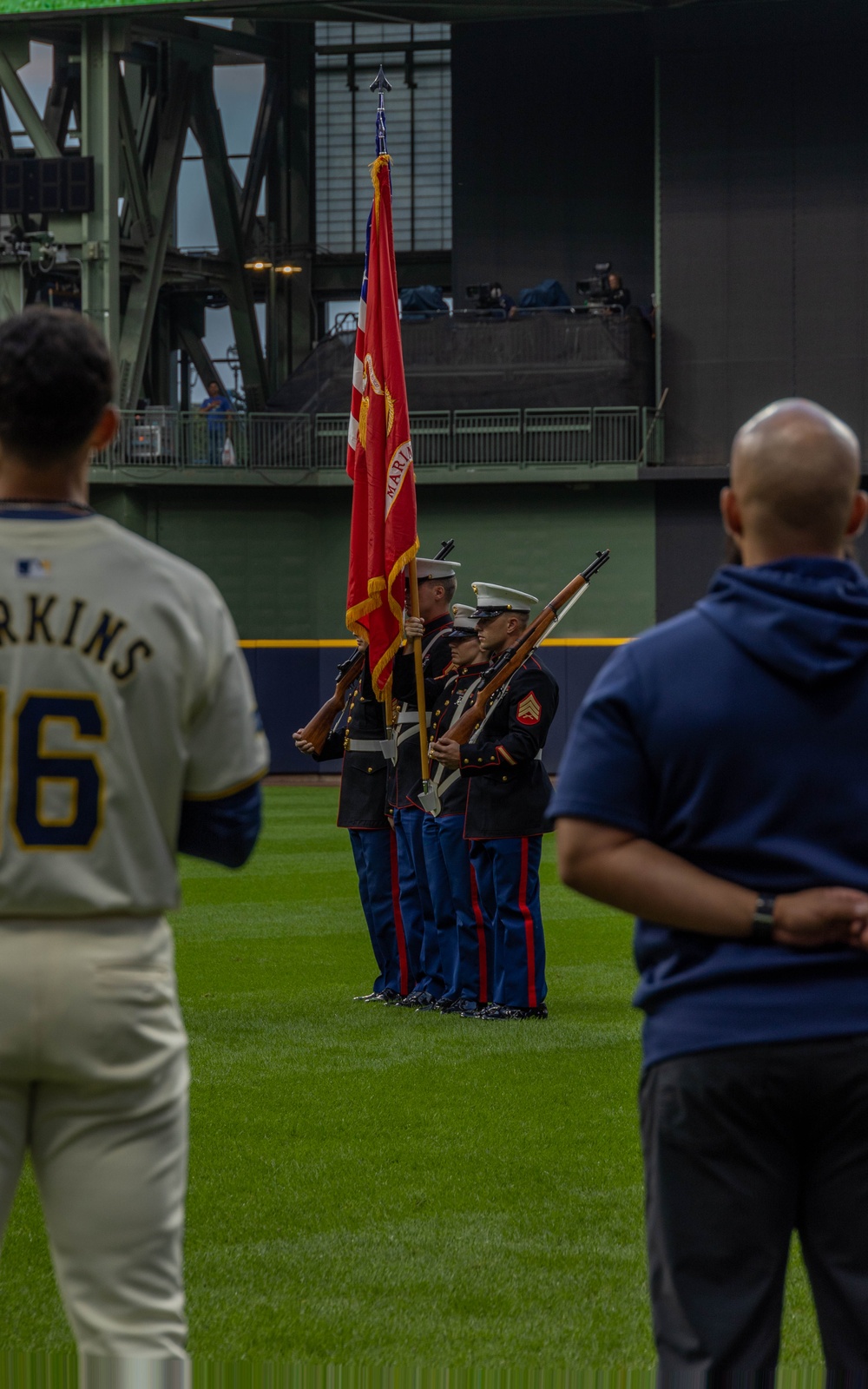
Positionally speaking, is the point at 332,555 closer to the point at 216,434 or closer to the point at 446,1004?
the point at 216,434

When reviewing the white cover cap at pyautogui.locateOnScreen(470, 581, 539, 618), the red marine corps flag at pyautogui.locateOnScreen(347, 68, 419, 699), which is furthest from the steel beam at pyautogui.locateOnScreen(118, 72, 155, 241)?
the white cover cap at pyautogui.locateOnScreen(470, 581, 539, 618)

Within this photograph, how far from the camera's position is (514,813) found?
918 cm

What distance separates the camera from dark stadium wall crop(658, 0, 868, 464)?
2981 cm

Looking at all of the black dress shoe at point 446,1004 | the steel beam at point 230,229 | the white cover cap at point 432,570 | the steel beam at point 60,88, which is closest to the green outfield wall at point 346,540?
the steel beam at point 230,229

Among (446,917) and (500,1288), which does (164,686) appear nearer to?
(500,1288)

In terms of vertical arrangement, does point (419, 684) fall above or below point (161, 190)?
below

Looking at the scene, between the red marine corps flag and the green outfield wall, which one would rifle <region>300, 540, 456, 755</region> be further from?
the green outfield wall

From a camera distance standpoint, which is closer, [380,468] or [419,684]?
[419,684]

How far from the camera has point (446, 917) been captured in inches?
382

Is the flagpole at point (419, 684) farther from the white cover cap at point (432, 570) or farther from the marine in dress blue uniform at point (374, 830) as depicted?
the marine in dress blue uniform at point (374, 830)

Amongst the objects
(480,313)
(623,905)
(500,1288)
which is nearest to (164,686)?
(623,905)

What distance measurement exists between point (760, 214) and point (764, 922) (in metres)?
29.1

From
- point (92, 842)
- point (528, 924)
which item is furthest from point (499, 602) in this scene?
point (92, 842)

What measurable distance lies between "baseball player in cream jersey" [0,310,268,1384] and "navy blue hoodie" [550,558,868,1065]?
0.60 metres
